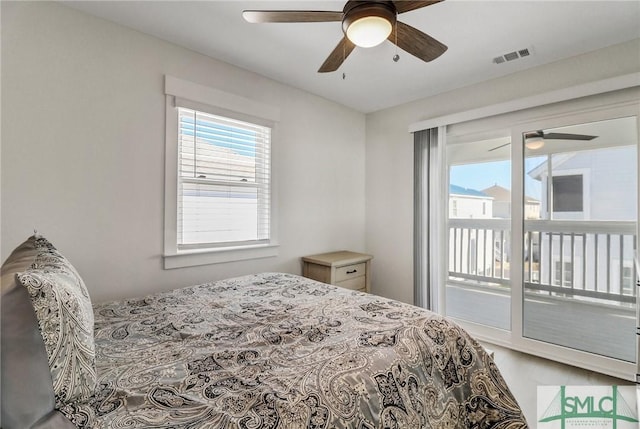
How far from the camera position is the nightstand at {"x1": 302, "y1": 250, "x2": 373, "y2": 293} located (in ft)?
9.83

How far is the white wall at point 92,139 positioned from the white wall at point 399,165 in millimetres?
1826

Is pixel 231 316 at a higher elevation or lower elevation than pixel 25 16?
lower

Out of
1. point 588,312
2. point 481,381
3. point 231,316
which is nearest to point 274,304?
point 231,316

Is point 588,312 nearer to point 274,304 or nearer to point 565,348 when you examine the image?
point 565,348

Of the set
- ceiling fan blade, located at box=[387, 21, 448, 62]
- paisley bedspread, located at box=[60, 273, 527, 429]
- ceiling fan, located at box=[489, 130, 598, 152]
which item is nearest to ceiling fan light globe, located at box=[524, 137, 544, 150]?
ceiling fan, located at box=[489, 130, 598, 152]

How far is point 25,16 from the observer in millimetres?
1745

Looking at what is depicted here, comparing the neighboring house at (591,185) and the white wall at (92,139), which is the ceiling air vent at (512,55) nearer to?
the neighboring house at (591,185)

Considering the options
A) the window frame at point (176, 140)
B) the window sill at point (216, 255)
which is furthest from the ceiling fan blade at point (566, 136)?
the window sill at point (216, 255)

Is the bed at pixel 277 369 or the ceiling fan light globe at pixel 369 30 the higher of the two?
the ceiling fan light globe at pixel 369 30

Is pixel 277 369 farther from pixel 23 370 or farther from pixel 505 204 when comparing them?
pixel 505 204

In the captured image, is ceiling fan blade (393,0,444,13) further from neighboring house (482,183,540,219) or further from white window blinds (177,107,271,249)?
neighboring house (482,183,540,219)

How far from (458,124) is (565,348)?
2.27m

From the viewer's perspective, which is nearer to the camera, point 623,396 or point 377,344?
point 377,344

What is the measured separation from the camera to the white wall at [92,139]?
5.65ft
